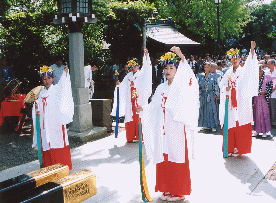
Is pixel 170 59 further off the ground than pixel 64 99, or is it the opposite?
pixel 170 59

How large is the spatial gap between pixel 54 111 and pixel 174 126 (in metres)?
2.20

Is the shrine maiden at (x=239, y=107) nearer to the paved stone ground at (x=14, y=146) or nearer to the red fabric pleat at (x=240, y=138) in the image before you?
the red fabric pleat at (x=240, y=138)

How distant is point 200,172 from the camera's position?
15.8 feet

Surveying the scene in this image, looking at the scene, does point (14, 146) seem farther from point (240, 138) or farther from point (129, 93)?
point (240, 138)

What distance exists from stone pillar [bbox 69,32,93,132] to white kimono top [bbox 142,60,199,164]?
350 centimetres

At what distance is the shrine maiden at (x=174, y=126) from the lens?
12.0ft

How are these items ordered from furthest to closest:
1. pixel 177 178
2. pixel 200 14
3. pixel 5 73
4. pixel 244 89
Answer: pixel 200 14, pixel 5 73, pixel 244 89, pixel 177 178

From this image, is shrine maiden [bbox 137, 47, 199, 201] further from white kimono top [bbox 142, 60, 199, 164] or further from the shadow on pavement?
the shadow on pavement

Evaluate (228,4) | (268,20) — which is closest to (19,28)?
(228,4)

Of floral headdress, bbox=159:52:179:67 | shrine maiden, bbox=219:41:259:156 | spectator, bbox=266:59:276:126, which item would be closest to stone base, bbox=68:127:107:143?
shrine maiden, bbox=219:41:259:156

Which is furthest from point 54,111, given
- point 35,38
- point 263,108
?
point 35,38

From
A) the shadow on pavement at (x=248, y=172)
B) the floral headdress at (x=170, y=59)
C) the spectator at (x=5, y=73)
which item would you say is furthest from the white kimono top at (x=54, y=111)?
the spectator at (x=5, y=73)

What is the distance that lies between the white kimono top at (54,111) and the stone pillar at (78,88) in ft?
7.31

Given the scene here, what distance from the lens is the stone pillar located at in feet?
23.4
